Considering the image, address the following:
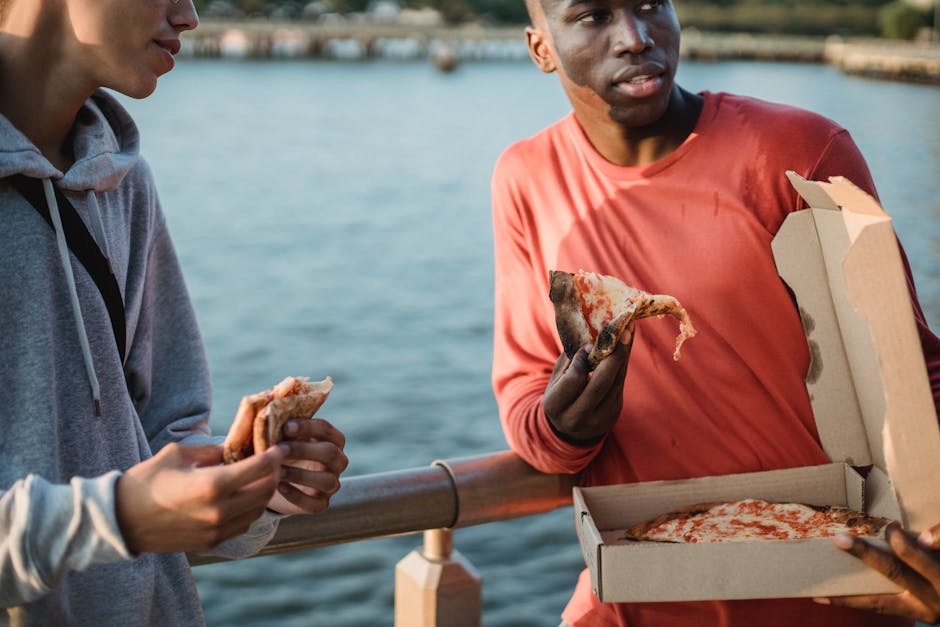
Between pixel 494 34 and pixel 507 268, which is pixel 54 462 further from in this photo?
pixel 494 34

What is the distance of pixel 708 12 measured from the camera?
114250 millimetres

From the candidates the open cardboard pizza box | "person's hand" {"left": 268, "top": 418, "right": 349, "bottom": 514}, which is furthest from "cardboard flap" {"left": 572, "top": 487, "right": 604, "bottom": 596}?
"person's hand" {"left": 268, "top": 418, "right": 349, "bottom": 514}

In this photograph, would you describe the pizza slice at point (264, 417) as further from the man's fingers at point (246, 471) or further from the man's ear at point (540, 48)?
the man's ear at point (540, 48)

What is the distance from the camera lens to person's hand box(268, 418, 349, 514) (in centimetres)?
206

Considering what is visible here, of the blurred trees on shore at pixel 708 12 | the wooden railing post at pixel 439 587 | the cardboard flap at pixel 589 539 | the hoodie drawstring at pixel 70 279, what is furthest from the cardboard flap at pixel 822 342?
the blurred trees on shore at pixel 708 12

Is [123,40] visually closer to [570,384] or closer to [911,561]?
[570,384]

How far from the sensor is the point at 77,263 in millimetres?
2100

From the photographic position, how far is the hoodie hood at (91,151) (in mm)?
2010

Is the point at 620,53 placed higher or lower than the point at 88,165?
higher

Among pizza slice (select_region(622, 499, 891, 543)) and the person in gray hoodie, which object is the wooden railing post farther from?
the person in gray hoodie

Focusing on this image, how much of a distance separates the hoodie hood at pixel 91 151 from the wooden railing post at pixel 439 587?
4.16ft

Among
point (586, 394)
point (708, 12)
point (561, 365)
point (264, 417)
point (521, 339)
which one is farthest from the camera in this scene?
point (708, 12)

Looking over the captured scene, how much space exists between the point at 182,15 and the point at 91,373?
723 mm

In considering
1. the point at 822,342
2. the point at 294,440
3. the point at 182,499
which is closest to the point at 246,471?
Answer: the point at 182,499
